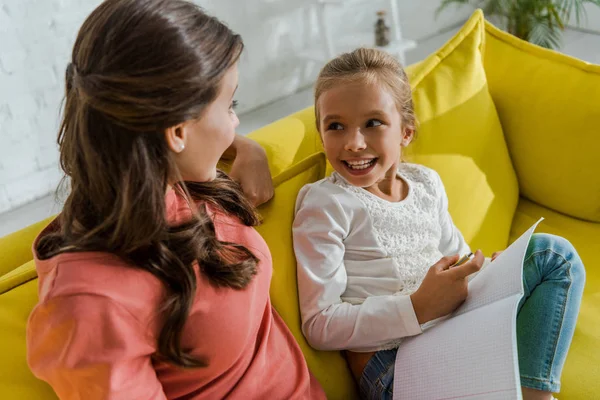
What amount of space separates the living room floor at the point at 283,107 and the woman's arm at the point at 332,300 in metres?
1.49

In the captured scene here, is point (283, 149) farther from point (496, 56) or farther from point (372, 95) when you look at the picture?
point (496, 56)

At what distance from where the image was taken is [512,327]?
0.97 m

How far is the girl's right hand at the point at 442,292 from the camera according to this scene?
1.15m

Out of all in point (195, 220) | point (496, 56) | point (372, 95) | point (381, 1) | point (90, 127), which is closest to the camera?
point (90, 127)

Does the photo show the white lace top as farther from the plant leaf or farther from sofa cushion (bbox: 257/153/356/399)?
the plant leaf

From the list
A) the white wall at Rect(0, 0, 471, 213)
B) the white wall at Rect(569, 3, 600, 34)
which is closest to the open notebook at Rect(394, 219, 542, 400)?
the white wall at Rect(0, 0, 471, 213)

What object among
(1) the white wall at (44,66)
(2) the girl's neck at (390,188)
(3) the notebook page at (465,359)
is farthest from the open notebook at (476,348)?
(1) the white wall at (44,66)

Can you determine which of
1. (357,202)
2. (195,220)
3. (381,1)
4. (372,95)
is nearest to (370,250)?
(357,202)

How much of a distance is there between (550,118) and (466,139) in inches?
8.1

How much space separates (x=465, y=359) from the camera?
1.03 metres

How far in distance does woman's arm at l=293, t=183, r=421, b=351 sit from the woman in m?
0.24

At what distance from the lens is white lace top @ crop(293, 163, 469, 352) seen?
117cm

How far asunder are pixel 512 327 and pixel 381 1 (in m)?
2.88

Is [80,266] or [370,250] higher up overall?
[80,266]
